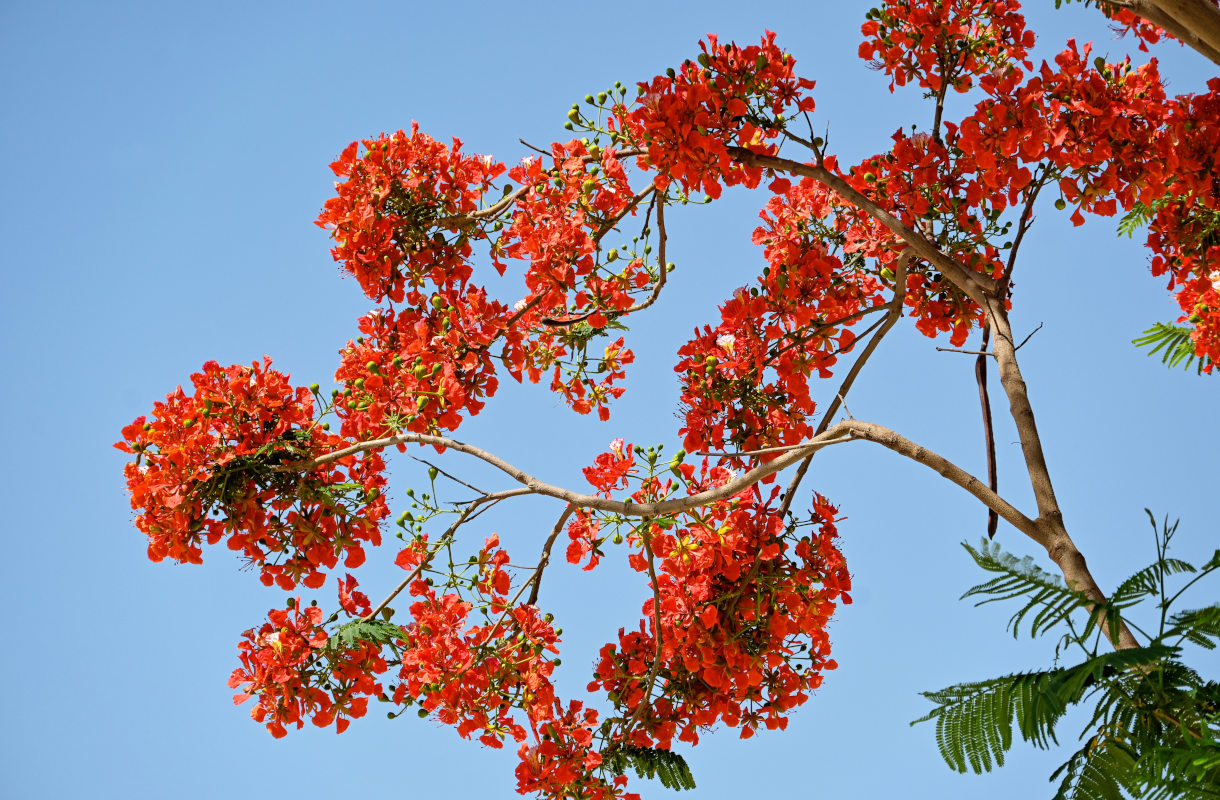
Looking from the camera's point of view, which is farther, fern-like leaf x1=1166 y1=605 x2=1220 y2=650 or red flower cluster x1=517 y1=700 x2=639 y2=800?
red flower cluster x1=517 y1=700 x2=639 y2=800

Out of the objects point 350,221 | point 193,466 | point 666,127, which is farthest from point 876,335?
point 193,466

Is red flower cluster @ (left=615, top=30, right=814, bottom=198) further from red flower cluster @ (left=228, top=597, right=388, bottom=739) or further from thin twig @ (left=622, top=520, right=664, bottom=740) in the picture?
red flower cluster @ (left=228, top=597, right=388, bottom=739)

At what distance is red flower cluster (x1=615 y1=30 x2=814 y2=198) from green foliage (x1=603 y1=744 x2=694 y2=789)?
2007 mm

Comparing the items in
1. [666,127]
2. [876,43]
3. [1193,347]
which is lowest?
[1193,347]

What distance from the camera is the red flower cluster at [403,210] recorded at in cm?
372

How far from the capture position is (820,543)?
336 cm

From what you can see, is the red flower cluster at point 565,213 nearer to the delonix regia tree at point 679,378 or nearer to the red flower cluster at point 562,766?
the delonix regia tree at point 679,378

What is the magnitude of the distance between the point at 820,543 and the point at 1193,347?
2268 mm

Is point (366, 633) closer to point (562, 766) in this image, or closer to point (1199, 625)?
point (562, 766)

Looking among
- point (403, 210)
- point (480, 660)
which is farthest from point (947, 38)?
point (480, 660)

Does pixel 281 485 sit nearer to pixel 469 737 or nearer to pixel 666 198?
pixel 469 737

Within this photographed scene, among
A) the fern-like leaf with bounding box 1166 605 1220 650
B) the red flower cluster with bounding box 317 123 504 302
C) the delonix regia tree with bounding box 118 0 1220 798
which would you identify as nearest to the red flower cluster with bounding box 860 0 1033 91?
the delonix regia tree with bounding box 118 0 1220 798

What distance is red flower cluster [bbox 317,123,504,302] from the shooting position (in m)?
3.72

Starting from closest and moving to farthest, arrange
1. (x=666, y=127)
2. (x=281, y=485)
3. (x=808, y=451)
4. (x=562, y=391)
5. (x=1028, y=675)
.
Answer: (x=1028, y=675) → (x=808, y=451) → (x=666, y=127) → (x=281, y=485) → (x=562, y=391)
